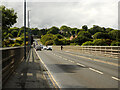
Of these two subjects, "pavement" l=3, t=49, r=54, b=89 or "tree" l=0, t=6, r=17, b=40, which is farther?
"tree" l=0, t=6, r=17, b=40

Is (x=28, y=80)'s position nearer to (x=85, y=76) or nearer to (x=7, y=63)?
(x=7, y=63)

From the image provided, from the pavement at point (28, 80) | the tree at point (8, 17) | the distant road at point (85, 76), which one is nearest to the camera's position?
the pavement at point (28, 80)

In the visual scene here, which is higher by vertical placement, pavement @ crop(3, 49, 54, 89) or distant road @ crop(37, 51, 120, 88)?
pavement @ crop(3, 49, 54, 89)

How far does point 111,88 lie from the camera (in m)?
7.55

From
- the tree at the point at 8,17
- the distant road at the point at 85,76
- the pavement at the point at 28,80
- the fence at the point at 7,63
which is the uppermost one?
the tree at the point at 8,17

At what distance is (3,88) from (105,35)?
173m

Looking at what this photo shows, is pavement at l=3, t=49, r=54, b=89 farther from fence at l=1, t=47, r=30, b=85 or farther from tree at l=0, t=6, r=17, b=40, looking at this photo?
tree at l=0, t=6, r=17, b=40

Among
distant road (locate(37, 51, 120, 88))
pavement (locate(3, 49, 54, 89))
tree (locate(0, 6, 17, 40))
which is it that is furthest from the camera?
tree (locate(0, 6, 17, 40))

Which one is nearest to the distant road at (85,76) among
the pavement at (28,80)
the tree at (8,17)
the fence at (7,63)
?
the pavement at (28,80)

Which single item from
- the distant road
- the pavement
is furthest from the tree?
the pavement

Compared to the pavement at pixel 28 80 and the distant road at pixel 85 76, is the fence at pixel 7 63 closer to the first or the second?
the pavement at pixel 28 80

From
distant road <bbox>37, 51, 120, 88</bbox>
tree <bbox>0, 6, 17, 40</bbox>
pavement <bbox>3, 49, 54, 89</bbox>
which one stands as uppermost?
tree <bbox>0, 6, 17, 40</bbox>

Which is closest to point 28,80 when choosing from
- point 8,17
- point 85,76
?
point 85,76

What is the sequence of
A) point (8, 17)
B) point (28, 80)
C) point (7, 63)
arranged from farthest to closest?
point (8, 17), point (7, 63), point (28, 80)
